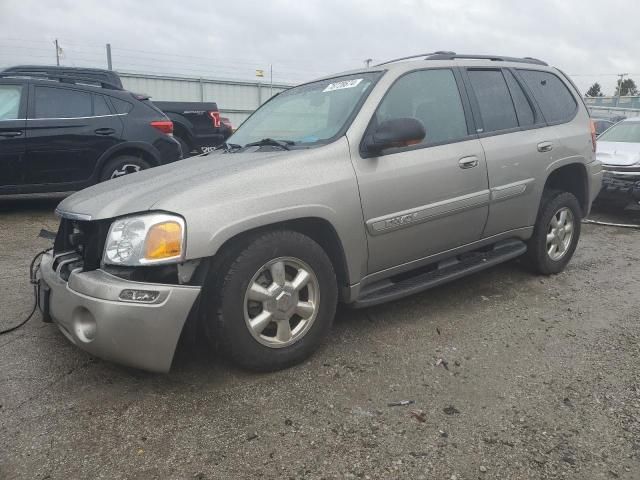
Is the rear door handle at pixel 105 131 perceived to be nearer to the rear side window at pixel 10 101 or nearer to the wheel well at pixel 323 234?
the rear side window at pixel 10 101

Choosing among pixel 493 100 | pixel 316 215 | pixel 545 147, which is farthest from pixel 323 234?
→ pixel 545 147

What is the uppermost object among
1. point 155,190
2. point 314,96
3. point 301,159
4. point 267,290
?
point 314,96

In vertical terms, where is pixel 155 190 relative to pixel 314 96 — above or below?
below

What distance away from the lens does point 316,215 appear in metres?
2.73

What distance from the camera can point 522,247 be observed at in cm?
405

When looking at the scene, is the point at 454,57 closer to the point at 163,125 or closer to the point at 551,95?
the point at 551,95

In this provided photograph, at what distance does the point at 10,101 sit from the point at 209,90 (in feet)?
33.7

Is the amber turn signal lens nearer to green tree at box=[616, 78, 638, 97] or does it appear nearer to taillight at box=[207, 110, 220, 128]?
taillight at box=[207, 110, 220, 128]

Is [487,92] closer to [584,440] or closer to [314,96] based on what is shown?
[314,96]

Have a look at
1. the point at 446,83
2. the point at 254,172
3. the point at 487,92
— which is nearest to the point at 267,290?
the point at 254,172

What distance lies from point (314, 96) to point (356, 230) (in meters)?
1.16

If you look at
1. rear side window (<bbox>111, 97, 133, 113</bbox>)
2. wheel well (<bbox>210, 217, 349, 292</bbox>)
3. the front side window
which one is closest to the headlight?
wheel well (<bbox>210, 217, 349, 292</bbox>)

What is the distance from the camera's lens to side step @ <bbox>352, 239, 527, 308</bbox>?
10.2 ft

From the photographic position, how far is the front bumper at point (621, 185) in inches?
265
